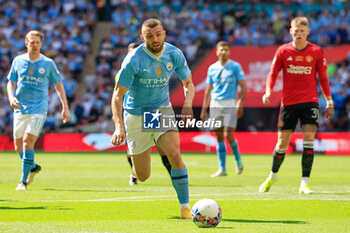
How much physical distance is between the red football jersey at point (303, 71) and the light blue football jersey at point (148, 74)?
2.93 m

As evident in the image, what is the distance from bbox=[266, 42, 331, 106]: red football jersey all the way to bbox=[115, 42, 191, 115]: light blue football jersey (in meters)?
2.93

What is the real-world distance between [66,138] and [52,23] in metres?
8.08

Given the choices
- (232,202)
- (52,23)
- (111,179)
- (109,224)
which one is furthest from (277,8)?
(109,224)

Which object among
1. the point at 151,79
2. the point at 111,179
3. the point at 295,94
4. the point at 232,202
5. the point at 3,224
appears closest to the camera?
the point at 3,224

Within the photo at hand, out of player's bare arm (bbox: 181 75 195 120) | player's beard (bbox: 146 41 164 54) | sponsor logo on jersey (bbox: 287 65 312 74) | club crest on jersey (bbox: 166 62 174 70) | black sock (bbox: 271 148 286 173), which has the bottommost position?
black sock (bbox: 271 148 286 173)

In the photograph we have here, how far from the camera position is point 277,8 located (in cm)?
3047

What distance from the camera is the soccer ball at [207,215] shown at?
6.52m

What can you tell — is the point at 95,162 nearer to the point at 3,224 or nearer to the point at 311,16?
the point at 3,224

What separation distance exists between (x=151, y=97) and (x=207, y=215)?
181cm

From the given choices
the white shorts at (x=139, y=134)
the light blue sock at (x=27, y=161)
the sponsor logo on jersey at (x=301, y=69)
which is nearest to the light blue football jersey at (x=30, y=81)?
the light blue sock at (x=27, y=161)

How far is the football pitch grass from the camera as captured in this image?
669 centimetres

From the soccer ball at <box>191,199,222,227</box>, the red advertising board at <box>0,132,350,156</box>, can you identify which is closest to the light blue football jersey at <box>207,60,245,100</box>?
the soccer ball at <box>191,199,222,227</box>

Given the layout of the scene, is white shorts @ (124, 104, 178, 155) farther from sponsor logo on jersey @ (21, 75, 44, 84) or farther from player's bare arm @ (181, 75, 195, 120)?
sponsor logo on jersey @ (21, 75, 44, 84)

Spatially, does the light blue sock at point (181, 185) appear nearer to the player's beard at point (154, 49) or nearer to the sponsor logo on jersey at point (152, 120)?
the sponsor logo on jersey at point (152, 120)
